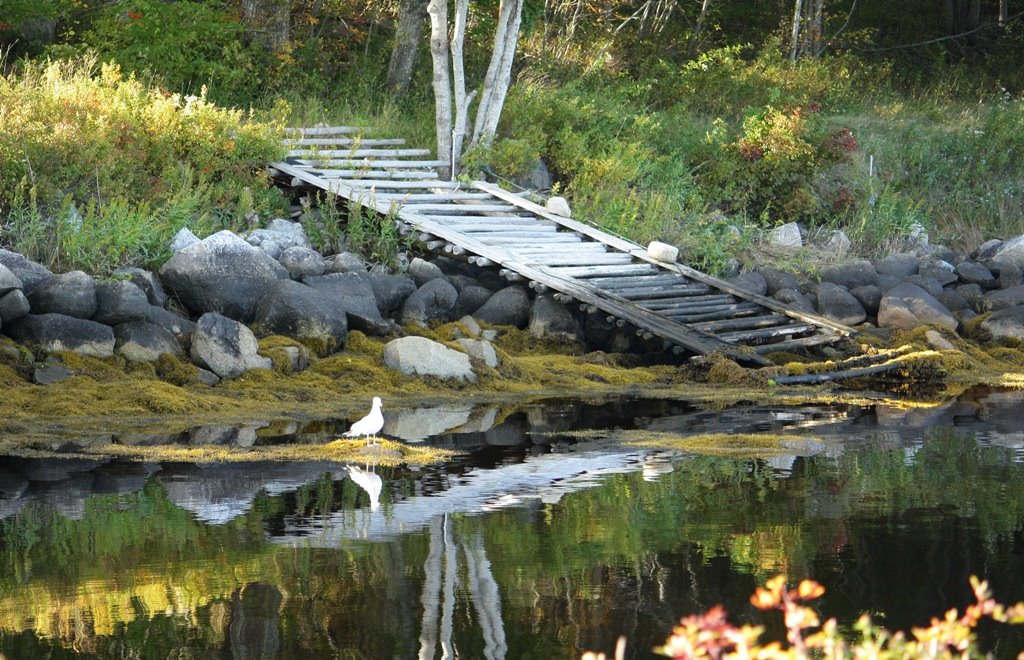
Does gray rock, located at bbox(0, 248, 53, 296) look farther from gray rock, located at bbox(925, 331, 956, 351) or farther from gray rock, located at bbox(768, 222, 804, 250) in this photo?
gray rock, located at bbox(768, 222, 804, 250)

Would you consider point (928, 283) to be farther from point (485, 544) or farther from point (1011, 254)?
point (485, 544)

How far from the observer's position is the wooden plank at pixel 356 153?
700 inches

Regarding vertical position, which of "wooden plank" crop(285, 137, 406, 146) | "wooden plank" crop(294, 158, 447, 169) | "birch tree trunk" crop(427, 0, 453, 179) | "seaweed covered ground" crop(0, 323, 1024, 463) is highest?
"birch tree trunk" crop(427, 0, 453, 179)

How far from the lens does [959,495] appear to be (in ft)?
27.5

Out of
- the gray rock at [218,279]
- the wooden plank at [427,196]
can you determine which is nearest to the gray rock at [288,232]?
the wooden plank at [427,196]

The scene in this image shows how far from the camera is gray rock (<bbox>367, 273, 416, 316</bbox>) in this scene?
1460 cm

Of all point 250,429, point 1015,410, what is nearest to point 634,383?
point 1015,410

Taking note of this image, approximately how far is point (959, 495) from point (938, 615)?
251 centimetres

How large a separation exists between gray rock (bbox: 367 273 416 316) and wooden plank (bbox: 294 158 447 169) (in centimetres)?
319

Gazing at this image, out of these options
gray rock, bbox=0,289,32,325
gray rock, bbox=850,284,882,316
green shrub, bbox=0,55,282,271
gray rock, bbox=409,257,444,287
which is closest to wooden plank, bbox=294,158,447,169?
green shrub, bbox=0,55,282,271

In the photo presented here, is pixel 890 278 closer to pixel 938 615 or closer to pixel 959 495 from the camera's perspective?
pixel 959 495

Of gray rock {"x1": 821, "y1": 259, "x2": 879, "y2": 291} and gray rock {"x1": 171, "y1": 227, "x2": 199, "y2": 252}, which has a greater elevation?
gray rock {"x1": 171, "y1": 227, "x2": 199, "y2": 252}

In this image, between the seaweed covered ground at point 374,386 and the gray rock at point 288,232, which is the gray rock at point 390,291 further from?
the gray rock at point 288,232

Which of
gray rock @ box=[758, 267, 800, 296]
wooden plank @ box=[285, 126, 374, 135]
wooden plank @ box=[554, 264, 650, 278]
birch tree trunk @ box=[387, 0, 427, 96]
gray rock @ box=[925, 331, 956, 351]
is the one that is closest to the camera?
gray rock @ box=[925, 331, 956, 351]
